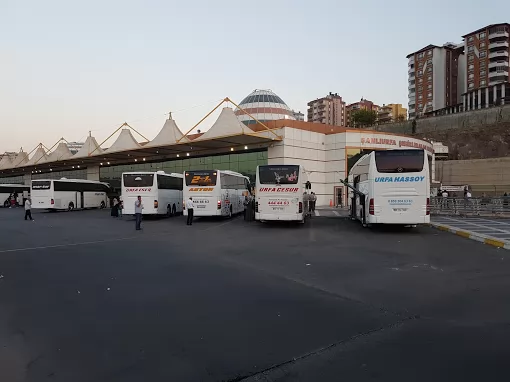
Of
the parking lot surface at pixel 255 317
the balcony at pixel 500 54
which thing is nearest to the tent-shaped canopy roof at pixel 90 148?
the parking lot surface at pixel 255 317

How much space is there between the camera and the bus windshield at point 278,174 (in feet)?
59.9

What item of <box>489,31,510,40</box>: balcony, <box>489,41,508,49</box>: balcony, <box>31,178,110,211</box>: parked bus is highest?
<box>489,31,510,40</box>: balcony

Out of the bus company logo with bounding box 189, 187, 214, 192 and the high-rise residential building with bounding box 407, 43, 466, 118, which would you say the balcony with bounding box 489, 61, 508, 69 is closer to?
the high-rise residential building with bounding box 407, 43, 466, 118

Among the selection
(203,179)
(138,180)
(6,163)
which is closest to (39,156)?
(6,163)

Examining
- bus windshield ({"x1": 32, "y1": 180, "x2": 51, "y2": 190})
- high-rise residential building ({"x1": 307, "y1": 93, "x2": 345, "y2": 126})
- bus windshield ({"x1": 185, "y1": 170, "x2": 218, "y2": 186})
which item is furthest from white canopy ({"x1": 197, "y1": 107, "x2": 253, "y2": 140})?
high-rise residential building ({"x1": 307, "y1": 93, "x2": 345, "y2": 126})

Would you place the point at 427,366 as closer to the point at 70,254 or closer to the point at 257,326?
the point at 257,326

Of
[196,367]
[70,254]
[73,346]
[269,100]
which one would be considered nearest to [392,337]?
[196,367]

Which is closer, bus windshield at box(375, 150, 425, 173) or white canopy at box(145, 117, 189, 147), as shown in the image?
bus windshield at box(375, 150, 425, 173)

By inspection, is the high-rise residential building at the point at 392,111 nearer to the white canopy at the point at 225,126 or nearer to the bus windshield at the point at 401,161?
the white canopy at the point at 225,126

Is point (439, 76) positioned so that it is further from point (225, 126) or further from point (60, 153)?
point (60, 153)

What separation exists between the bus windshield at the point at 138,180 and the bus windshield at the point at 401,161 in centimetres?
1496

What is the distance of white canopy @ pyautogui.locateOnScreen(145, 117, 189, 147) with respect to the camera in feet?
131

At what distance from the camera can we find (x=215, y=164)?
4231cm

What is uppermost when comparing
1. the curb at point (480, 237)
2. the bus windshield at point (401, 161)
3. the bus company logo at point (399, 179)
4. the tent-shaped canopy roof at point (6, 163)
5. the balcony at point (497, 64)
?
the balcony at point (497, 64)
